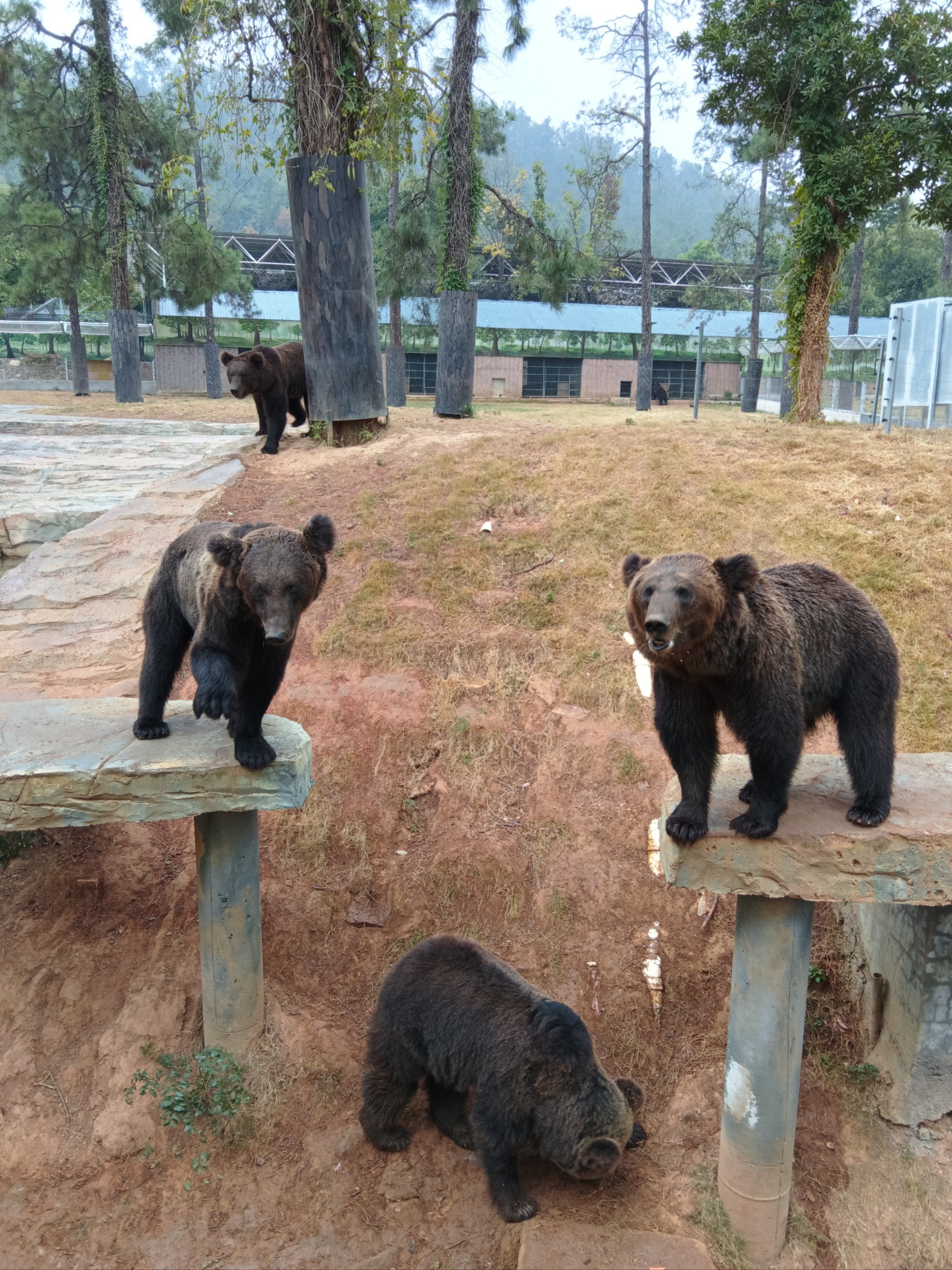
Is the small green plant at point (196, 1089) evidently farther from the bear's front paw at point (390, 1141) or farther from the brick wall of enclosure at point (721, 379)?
the brick wall of enclosure at point (721, 379)

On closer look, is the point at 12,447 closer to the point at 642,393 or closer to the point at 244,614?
the point at 244,614

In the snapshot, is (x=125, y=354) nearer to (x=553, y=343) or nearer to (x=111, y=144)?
(x=111, y=144)

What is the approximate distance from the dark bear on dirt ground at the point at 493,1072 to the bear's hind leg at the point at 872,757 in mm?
1785

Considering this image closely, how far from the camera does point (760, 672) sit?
384 centimetres

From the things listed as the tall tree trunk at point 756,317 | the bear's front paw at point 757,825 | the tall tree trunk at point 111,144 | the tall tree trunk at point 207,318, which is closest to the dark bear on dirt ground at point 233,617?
the bear's front paw at point 757,825

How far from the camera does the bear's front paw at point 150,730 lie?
508 centimetres

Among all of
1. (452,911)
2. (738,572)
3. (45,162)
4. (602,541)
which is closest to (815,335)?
(602,541)

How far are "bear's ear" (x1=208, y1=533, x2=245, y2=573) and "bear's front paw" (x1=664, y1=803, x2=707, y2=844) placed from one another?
2280mm

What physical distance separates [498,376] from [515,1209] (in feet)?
105

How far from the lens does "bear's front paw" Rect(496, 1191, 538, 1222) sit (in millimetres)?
4648

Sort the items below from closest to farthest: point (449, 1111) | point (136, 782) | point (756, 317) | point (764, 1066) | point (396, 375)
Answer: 1. point (764, 1066)
2. point (136, 782)
3. point (449, 1111)
4. point (396, 375)
5. point (756, 317)

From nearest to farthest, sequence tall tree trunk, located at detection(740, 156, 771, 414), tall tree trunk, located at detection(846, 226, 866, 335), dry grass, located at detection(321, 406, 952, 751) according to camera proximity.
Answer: dry grass, located at detection(321, 406, 952, 751)
tall tree trunk, located at detection(740, 156, 771, 414)
tall tree trunk, located at detection(846, 226, 866, 335)

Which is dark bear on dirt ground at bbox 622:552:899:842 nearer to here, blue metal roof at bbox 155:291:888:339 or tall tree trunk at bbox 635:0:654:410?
tall tree trunk at bbox 635:0:654:410

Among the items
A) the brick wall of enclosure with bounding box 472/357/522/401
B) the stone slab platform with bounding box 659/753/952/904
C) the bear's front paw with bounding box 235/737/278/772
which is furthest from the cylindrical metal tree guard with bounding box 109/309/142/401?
the stone slab platform with bounding box 659/753/952/904
